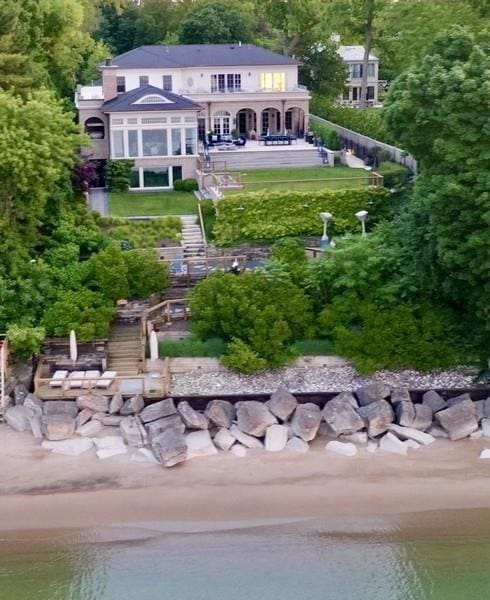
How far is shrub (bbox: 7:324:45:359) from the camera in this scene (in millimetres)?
20828

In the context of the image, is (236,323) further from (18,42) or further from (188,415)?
(18,42)

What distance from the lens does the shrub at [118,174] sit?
101 ft

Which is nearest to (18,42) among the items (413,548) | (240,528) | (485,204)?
(485,204)

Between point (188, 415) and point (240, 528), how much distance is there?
3732 millimetres

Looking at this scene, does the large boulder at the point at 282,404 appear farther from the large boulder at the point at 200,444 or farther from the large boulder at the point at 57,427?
the large boulder at the point at 57,427

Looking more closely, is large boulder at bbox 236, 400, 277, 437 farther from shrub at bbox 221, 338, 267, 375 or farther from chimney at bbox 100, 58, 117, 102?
chimney at bbox 100, 58, 117, 102

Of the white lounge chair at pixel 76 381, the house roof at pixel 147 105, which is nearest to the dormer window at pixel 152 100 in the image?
the house roof at pixel 147 105

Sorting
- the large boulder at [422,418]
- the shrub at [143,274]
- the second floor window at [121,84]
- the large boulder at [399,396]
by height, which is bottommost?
the large boulder at [422,418]

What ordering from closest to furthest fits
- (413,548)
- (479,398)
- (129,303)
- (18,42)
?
(413,548)
(479,398)
(129,303)
(18,42)

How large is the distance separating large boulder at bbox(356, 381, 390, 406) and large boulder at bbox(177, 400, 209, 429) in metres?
3.70

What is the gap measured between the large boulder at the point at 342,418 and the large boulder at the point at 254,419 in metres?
1.26

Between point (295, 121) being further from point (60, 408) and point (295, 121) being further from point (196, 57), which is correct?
point (60, 408)

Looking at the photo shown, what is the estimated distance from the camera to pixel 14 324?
837 inches

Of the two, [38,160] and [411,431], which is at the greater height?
[38,160]
